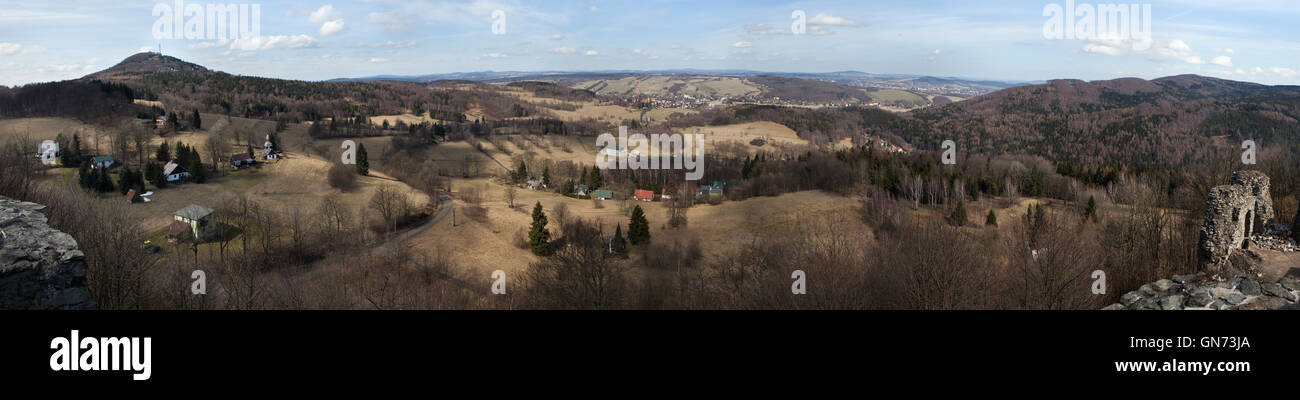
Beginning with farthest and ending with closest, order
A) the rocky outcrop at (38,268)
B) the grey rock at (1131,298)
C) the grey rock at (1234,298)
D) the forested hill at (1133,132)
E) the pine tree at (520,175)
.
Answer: the forested hill at (1133,132) → the pine tree at (520,175) → the grey rock at (1131,298) → the grey rock at (1234,298) → the rocky outcrop at (38,268)

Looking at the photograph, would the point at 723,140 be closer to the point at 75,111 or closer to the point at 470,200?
the point at 470,200

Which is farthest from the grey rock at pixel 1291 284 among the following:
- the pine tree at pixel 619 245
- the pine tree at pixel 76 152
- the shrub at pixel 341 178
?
the pine tree at pixel 76 152

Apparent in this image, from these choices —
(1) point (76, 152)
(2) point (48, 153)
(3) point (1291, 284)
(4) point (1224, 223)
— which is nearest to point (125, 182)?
(1) point (76, 152)

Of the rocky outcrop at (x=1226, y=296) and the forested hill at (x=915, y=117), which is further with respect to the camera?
the forested hill at (x=915, y=117)

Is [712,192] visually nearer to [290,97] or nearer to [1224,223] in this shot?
[1224,223]

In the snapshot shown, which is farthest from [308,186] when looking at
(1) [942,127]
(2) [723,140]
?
(1) [942,127]

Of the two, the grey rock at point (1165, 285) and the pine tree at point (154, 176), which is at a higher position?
the pine tree at point (154, 176)

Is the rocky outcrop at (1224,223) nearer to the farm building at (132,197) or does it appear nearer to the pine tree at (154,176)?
the farm building at (132,197)
